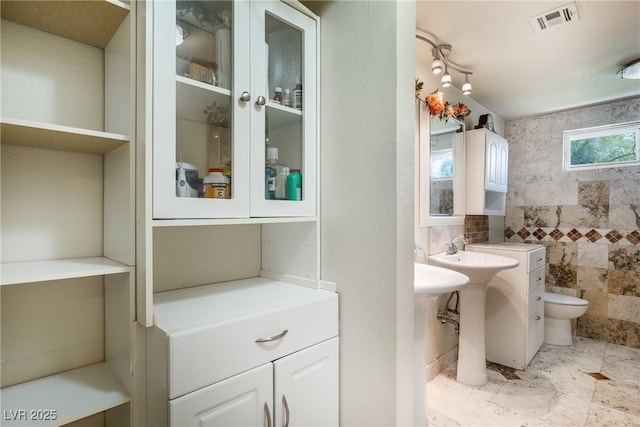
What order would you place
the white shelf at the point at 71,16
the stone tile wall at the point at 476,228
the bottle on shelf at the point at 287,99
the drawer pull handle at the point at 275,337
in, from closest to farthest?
the white shelf at the point at 71,16 → the drawer pull handle at the point at 275,337 → the bottle on shelf at the point at 287,99 → the stone tile wall at the point at 476,228

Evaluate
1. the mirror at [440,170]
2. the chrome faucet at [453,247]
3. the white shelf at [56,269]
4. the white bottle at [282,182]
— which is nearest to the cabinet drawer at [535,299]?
the chrome faucet at [453,247]

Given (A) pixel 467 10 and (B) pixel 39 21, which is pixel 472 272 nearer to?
(A) pixel 467 10

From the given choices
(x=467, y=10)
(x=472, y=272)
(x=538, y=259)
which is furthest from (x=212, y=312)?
(x=538, y=259)

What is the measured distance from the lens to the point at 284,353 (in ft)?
3.46

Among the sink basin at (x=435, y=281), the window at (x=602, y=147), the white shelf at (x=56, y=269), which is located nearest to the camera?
the white shelf at (x=56, y=269)

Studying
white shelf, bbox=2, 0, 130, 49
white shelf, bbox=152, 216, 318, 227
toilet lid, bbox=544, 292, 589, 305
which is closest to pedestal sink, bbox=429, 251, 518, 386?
toilet lid, bbox=544, 292, 589, 305

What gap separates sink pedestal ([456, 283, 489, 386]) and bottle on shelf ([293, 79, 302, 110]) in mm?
1703

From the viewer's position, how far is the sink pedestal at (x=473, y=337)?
2197mm

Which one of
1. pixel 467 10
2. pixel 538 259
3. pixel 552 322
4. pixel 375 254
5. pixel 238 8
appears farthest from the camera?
pixel 552 322

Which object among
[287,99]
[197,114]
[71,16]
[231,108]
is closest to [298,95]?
[287,99]

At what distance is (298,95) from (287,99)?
2.0 inches

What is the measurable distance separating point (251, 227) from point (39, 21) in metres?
0.97

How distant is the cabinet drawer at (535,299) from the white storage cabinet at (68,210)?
2685 millimetres

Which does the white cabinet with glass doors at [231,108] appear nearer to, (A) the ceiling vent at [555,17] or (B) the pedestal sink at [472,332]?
(A) the ceiling vent at [555,17]
